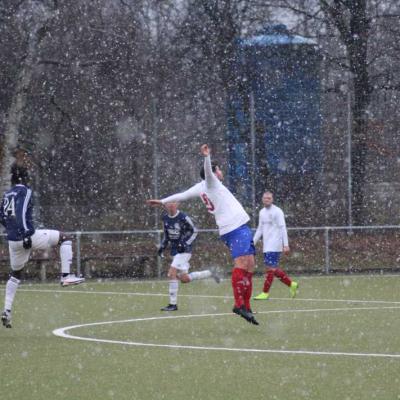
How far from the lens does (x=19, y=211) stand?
46.9 feet

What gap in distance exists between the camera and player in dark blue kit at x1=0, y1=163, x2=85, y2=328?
1430 centimetres

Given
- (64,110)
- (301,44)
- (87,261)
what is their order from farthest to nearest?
(301,44) < (64,110) < (87,261)

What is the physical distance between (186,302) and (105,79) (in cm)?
1079

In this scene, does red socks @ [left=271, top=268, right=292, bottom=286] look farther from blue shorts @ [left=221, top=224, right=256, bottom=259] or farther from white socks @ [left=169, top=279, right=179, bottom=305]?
blue shorts @ [left=221, top=224, right=256, bottom=259]

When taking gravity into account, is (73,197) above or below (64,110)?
below

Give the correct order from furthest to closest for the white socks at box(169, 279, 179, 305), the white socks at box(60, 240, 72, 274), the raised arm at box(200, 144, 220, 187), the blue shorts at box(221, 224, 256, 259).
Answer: the white socks at box(169, 279, 179, 305)
the white socks at box(60, 240, 72, 274)
the blue shorts at box(221, 224, 256, 259)
the raised arm at box(200, 144, 220, 187)

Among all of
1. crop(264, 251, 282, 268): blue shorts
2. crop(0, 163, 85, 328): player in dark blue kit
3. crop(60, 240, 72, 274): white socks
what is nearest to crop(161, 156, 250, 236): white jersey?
crop(60, 240, 72, 274): white socks

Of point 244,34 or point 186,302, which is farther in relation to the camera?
point 244,34

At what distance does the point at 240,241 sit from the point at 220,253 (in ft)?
45.0

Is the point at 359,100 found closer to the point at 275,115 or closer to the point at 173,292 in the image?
the point at 275,115

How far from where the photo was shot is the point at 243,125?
95.6 ft

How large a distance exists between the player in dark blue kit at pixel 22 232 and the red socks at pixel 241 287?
6.07ft

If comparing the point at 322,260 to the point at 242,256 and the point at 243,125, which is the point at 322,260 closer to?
the point at 243,125

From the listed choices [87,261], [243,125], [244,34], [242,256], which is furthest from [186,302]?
[244,34]
